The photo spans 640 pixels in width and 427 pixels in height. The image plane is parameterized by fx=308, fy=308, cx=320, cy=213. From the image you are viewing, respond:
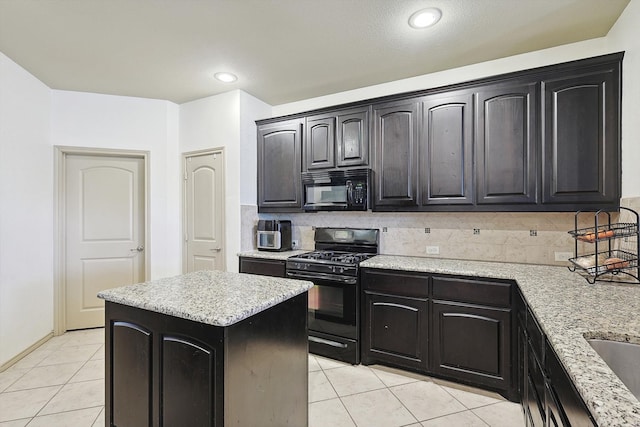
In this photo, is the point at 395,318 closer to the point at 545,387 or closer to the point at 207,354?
the point at 545,387

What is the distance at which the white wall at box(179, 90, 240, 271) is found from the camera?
3.39 m

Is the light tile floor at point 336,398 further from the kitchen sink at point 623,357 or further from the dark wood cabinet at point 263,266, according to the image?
the kitchen sink at point 623,357

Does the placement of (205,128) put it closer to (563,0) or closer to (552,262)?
(563,0)

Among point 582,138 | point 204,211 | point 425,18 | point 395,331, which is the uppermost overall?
point 425,18

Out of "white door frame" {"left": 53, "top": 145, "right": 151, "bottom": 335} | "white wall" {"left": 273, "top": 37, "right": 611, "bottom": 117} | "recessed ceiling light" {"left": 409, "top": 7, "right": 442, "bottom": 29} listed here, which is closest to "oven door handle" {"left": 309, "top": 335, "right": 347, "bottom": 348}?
"white wall" {"left": 273, "top": 37, "right": 611, "bottom": 117}

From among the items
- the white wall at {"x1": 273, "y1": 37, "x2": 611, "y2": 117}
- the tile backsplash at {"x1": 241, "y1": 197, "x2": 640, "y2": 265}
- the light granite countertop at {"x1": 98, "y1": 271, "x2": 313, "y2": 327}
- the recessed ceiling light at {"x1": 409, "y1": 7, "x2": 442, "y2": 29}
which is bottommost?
the light granite countertop at {"x1": 98, "y1": 271, "x2": 313, "y2": 327}

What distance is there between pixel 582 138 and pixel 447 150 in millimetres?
886

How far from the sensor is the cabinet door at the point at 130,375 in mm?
1448

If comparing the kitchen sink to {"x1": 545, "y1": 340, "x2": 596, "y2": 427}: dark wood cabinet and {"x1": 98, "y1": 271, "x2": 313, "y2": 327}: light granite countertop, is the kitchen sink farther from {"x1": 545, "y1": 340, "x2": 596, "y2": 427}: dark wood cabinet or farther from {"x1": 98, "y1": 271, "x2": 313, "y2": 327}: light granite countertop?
{"x1": 98, "y1": 271, "x2": 313, "y2": 327}: light granite countertop

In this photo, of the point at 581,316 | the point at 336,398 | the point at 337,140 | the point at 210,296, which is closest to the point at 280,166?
Answer: the point at 337,140

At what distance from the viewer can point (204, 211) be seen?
361cm

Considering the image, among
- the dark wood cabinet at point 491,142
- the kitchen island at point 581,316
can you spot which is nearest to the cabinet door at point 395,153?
the dark wood cabinet at point 491,142

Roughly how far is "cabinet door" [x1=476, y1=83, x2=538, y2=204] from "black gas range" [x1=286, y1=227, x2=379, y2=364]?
1.25m

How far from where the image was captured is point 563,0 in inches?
75.6
